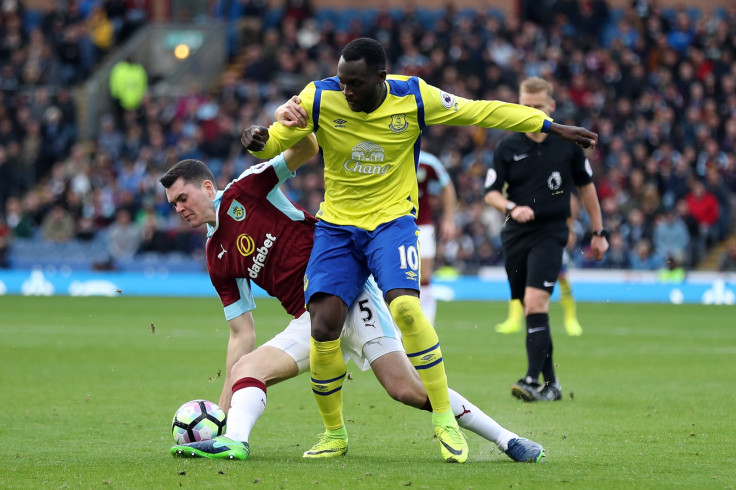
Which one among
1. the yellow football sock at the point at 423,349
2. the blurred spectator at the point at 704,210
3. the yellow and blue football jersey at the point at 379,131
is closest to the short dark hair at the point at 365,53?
the yellow and blue football jersey at the point at 379,131

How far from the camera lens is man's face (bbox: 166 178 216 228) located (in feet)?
21.3

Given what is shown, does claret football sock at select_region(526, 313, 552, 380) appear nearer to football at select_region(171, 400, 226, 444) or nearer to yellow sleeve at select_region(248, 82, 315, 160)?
football at select_region(171, 400, 226, 444)

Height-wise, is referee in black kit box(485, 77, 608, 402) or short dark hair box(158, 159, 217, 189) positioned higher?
short dark hair box(158, 159, 217, 189)

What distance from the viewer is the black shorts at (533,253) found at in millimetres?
9086

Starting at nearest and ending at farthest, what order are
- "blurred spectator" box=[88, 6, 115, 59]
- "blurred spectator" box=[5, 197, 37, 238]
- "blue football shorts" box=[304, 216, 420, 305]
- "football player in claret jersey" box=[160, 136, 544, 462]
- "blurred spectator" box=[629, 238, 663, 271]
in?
"blue football shorts" box=[304, 216, 420, 305], "football player in claret jersey" box=[160, 136, 544, 462], "blurred spectator" box=[629, 238, 663, 271], "blurred spectator" box=[5, 197, 37, 238], "blurred spectator" box=[88, 6, 115, 59]

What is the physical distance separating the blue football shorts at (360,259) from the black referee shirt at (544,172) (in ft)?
10.7

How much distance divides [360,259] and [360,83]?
94cm

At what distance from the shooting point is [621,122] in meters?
23.9

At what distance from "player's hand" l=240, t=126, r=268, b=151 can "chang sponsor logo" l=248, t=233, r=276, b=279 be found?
0.76 metres

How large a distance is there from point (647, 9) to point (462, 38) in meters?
4.55

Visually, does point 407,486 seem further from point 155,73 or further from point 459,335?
point 155,73

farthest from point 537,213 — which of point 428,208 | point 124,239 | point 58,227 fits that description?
point 58,227

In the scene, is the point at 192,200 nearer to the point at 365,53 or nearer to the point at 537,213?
the point at 365,53

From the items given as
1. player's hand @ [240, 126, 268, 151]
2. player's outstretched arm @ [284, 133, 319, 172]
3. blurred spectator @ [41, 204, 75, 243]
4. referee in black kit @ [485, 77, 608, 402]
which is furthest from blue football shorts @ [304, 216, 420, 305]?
blurred spectator @ [41, 204, 75, 243]
